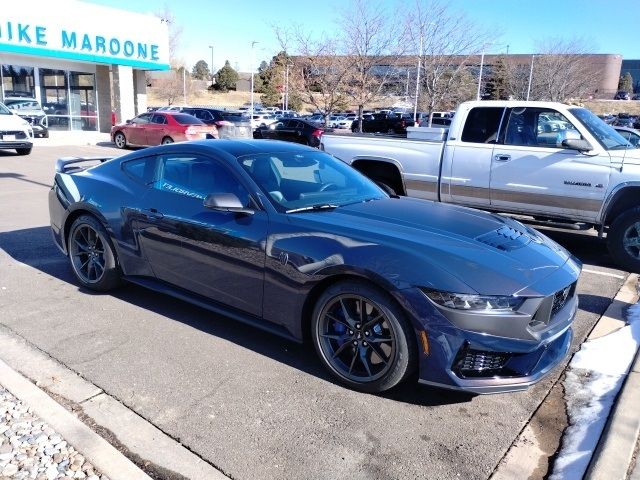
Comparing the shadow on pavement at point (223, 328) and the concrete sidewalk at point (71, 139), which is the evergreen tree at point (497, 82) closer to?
the concrete sidewalk at point (71, 139)

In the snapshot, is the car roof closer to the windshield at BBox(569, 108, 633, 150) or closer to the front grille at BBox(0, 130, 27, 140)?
the windshield at BBox(569, 108, 633, 150)

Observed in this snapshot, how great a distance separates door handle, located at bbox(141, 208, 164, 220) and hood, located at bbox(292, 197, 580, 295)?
4.49ft

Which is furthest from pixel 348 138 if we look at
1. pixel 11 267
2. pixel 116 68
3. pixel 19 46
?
pixel 116 68

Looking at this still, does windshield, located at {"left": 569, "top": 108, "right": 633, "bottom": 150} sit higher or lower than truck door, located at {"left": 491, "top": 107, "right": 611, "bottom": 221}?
higher

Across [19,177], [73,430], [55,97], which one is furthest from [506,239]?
[55,97]

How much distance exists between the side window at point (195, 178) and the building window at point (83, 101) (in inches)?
911

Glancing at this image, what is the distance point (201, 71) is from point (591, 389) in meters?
127

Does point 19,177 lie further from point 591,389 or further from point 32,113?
point 591,389

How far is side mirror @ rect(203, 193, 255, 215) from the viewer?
3.83m

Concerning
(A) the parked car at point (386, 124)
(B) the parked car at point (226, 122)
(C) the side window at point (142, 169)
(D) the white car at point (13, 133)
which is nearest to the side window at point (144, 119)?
(B) the parked car at point (226, 122)

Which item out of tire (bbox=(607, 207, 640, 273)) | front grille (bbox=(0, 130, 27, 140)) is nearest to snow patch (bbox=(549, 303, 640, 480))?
tire (bbox=(607, 207, 640, 273))

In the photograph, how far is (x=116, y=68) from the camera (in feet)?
83.5

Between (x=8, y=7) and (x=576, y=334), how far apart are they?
2324 centimetres

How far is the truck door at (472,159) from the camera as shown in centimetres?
737
